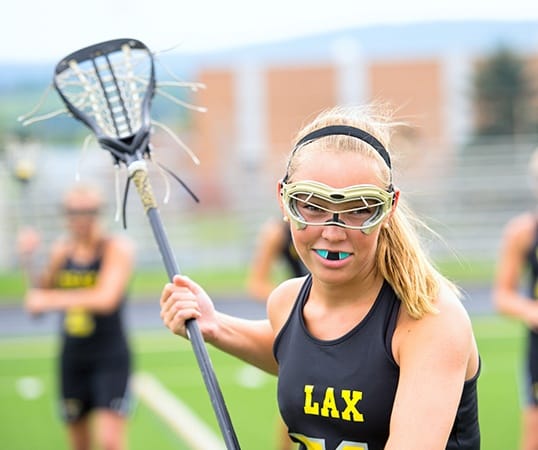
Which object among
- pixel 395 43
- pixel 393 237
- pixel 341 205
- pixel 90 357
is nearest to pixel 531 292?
pixel 90 357

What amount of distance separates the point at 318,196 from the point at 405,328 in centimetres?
46

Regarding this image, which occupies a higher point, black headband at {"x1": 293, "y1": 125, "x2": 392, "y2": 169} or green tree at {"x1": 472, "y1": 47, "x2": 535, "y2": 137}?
black headband at {"x1": 293, "y1": 125, "x2": 392, "y2": 169}

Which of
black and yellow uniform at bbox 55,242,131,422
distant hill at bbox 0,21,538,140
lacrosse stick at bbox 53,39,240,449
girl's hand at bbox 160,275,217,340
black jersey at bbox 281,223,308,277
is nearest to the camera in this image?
girl's hand at bbox 160,275,217,340

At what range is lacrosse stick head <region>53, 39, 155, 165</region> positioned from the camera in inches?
162

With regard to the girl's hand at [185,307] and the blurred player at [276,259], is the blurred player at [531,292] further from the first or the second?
the girl's hand at [185,307]

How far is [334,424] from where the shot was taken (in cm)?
316

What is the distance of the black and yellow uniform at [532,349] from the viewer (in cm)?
690

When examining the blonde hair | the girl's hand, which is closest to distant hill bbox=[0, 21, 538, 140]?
the girl's hand

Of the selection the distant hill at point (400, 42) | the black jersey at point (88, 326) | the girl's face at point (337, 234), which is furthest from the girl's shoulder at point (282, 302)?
the distant hill at point (400, 42)

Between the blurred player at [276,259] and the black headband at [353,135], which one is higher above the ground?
the black headband at [353,135]

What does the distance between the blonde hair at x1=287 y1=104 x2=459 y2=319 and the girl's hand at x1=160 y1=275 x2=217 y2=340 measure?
0.69m

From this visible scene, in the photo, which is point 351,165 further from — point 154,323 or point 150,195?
point 154,323

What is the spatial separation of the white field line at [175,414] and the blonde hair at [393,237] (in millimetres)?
5063

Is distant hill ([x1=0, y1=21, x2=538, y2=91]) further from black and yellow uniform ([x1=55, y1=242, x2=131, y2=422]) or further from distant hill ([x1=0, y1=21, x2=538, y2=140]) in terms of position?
black and yellow uniform ([x1=55, y1=242, x2=131, y2=422])
